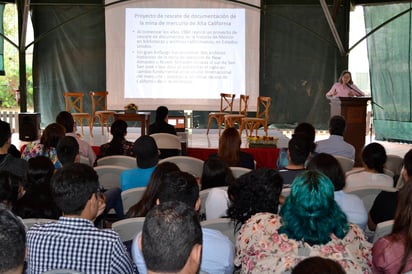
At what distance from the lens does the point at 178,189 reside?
273cm

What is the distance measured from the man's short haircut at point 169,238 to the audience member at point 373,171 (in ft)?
9.18

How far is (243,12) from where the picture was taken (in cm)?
1129

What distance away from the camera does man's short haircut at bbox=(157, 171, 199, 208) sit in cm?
273

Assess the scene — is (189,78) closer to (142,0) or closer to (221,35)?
(221,35)

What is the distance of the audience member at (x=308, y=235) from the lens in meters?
2.23

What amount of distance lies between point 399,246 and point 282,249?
1.72ft

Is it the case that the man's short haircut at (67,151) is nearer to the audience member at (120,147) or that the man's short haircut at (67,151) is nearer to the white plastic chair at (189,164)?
the white plastic chair at (189,164)

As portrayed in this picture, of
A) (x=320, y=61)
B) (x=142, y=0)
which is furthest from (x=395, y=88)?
(x=142, y=0)

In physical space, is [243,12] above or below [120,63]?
above

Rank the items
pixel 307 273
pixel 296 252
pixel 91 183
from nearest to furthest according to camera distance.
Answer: pixel 307 273
pixel 296 252
pixel 91 183

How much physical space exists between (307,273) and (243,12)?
10204mm

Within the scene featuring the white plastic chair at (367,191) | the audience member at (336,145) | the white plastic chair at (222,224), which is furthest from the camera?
the audience member at (336,145)

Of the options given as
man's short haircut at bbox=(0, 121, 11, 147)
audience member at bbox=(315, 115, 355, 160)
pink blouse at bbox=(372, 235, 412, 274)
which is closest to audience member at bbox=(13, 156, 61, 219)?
man's short haircut at bbox=(0, 121, 11, 147)

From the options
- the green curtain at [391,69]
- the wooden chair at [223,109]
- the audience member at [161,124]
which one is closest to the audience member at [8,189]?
the audience member at [161,124]
